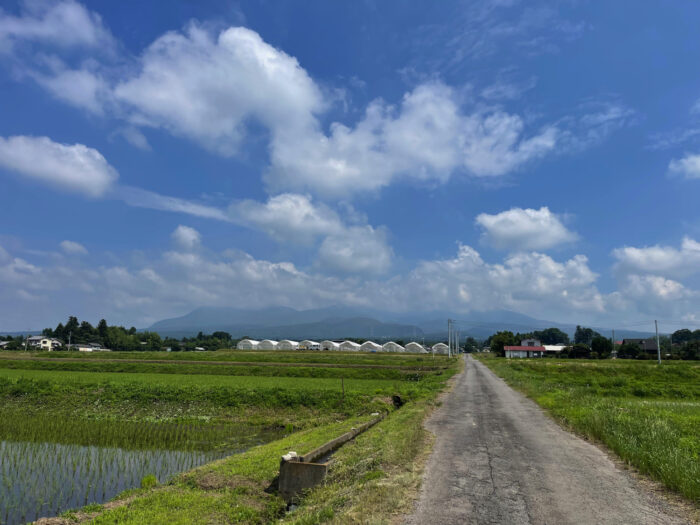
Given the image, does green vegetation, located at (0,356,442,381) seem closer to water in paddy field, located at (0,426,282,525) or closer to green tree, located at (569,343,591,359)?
water in paddy field, located at (0,426,282,525)

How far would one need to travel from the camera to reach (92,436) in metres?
19.8

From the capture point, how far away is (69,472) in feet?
45.5

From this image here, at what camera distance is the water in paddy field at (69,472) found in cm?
1116

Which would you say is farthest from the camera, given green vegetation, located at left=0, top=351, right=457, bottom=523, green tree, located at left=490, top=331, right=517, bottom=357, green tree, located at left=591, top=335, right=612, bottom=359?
green tree, located at left=490, top=331, right=517, bottom=357

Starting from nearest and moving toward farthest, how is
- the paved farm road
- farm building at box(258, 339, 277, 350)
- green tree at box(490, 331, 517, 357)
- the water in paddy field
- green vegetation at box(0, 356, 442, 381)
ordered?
1. the paved farm road
2. the water in paddy field
3. green vegetation at box(0, 356, 442, 381)
4. green tree at box(490, 331, 517, 357)
5. farm building at box(258, 339, 277, 350)

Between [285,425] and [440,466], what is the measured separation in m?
14.6

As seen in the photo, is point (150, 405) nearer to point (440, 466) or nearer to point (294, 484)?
point (294, 484)

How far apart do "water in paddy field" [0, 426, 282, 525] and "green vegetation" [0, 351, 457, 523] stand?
0.13 ft

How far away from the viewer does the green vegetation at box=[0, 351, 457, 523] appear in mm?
9727

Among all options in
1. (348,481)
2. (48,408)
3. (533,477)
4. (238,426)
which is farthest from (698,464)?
(48,408)

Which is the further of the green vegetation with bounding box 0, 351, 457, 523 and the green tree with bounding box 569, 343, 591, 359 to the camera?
the green tree with bounding box 569, 343, 591, 359

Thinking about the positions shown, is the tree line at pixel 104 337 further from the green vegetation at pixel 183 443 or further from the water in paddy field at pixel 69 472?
the water in paddy field at pixel 69 472

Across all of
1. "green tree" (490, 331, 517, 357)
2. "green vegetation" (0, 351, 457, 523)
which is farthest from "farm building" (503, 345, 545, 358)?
"green vegetation" (0, 351, 457, 523)

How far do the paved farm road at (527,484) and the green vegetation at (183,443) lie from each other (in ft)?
3.00
